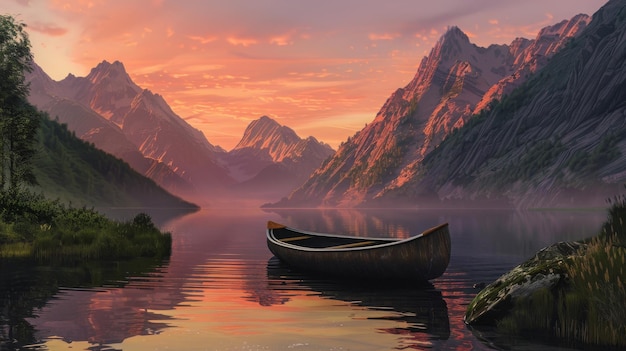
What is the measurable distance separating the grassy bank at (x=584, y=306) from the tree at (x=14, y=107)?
168ft

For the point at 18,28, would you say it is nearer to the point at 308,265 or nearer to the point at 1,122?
the point at 1,122

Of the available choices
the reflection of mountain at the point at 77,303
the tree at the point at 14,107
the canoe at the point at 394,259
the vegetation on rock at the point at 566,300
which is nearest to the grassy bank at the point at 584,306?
the vegetation on rock at the point at 566,300

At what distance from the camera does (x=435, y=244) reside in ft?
106

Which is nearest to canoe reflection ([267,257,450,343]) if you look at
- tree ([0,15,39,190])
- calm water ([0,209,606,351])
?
calm water ([0,209,606,351])

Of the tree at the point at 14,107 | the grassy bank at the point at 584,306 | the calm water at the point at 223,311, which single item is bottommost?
the calm water at the point at 223,311

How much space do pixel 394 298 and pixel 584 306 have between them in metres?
10.3

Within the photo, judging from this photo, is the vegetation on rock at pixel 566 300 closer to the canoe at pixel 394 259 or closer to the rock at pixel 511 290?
the rock at pixel 511 290

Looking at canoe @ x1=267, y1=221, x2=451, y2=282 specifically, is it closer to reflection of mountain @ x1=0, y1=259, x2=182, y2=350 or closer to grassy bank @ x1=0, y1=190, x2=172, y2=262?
reflection of mountain @ x1=0, y1=259, x2=182, y2=350

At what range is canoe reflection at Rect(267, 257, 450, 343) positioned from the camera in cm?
2153

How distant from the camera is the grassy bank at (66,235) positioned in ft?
144

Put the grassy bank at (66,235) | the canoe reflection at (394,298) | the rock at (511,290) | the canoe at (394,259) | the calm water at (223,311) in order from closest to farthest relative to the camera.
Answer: the calm water at (223,311) → the rock at (511,290) → the canoe reflection at (394,298) → the canoe at (394,259) → the grassy bank at (66,235)

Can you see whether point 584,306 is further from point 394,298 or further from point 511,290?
point 394,298

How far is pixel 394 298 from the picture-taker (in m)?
28.5

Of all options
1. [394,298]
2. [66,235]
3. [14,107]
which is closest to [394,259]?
[394,298]
